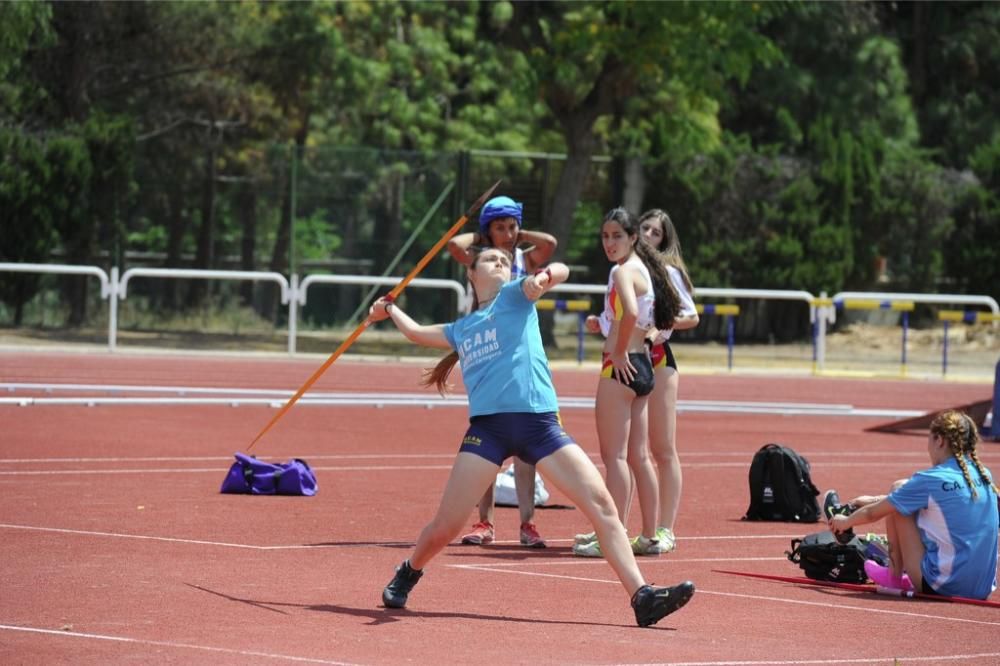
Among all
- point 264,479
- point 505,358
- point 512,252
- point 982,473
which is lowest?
point 264,479

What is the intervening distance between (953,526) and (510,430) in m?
2.43

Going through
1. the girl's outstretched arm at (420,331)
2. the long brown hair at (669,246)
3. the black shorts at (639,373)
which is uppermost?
the long brown hair at (669,246)

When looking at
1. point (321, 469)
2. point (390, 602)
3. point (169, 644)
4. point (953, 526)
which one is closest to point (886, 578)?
point (953, 526)

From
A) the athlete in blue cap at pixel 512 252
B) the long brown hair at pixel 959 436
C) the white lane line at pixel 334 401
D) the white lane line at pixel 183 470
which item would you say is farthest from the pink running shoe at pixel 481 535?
the white lane line at pixel 334 401

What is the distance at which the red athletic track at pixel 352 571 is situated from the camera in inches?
275

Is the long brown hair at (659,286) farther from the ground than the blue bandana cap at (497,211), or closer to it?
closer to it

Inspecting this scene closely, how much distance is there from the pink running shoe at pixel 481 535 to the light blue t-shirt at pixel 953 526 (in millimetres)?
2678

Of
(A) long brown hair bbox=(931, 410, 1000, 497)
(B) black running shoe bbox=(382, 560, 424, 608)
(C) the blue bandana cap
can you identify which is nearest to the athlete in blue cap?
(C) the blue bandana cap

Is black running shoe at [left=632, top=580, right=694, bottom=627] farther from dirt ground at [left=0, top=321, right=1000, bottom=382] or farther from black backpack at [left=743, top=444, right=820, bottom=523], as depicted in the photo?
dirt ground at [left=0, top=321, right=1000, bottom=382]

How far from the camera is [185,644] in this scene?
680 cm

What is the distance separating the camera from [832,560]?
9.01 m

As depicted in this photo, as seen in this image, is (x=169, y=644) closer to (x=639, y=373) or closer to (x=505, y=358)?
(x=505, y=358)

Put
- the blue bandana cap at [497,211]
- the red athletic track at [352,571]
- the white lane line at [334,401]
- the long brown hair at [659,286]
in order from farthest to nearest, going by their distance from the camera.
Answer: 1. the white lane line at [334,401]
2. the long brown hair at [659,286]
3. the blue bandana cap at [497,211]
4. the red athletic track at [352,571]

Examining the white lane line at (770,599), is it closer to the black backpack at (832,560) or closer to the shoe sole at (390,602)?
the black backpack at (832,560)
